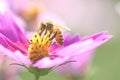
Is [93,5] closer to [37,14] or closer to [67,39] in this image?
[37,14]

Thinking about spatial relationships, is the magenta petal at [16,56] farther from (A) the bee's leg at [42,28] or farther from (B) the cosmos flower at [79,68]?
(B) the cosmos flower at [79,68]

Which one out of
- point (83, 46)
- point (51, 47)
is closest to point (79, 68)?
point (51, 47)

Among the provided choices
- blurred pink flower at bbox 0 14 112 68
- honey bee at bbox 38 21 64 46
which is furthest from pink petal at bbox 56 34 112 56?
honey bee at bbox 38 21 64 46

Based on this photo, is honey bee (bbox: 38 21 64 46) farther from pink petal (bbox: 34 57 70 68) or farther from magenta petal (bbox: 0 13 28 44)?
pink petal (bbox: 34 57 70 68)

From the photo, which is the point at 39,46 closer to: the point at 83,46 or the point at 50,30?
the point at 50,30

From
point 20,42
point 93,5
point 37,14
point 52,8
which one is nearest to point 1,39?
point 20,42

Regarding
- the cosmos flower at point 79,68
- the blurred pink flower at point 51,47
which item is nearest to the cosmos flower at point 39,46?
the blurred pink flower at point 51,47
